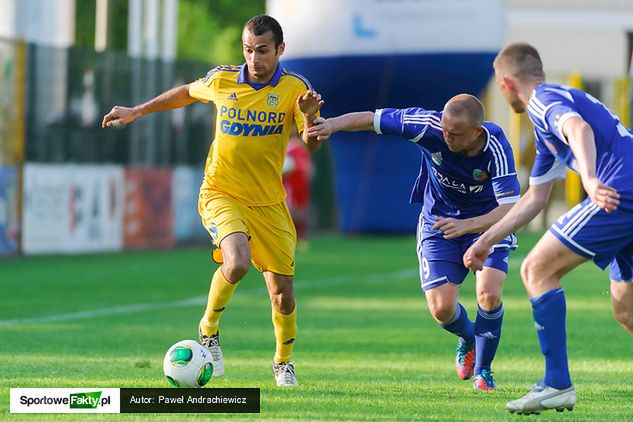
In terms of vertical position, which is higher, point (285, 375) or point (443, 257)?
point (443, 257)

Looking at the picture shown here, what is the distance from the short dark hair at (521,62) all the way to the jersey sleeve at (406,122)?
1100 mm

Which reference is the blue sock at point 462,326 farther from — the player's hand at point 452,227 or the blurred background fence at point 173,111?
the blurred background fence at point 173,111

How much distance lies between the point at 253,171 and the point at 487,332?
1766mm

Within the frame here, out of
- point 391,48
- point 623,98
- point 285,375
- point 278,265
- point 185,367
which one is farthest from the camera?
point 623,98

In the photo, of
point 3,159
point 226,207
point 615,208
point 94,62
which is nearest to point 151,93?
point 94,62

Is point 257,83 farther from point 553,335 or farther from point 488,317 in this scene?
point 553,335

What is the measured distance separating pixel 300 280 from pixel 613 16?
2330cm

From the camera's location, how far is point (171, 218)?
76.9ft

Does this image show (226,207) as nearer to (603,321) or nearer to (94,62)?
(603,321)

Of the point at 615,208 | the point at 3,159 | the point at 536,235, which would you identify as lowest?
the point at 536,235

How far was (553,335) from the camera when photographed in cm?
735

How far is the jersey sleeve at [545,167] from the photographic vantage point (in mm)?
7492

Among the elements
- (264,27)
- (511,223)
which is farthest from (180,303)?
(511,223)

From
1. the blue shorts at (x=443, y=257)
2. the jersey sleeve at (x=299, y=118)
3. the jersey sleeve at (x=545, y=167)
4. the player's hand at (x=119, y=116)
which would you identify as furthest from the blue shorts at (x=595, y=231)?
the player's hand at (x=119, y=116)
